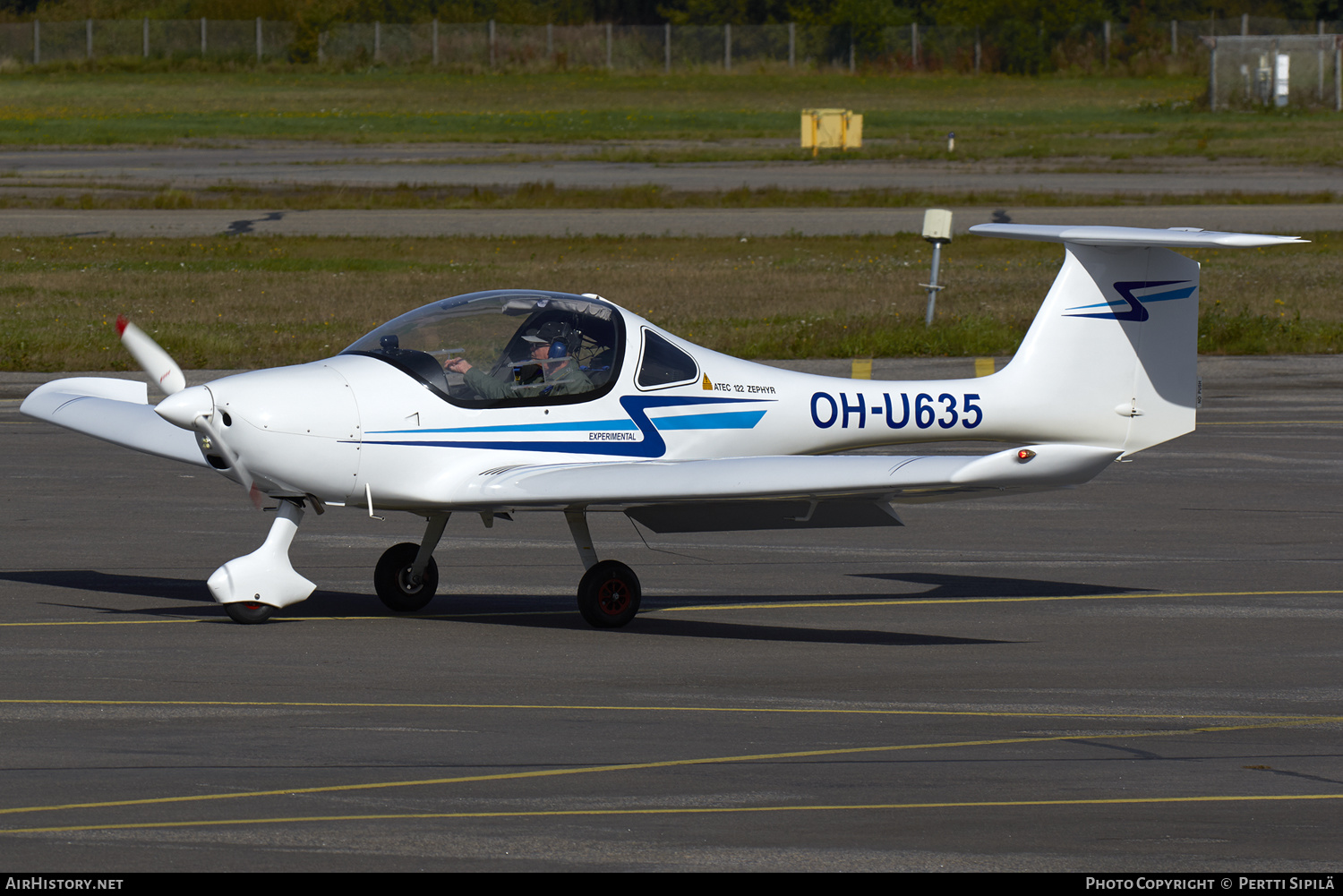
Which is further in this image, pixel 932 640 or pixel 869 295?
pixel 869 295

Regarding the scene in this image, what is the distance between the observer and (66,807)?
22.8 ft

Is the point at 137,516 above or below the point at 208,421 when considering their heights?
below

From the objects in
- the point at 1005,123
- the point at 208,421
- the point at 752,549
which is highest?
the point at 1005,123

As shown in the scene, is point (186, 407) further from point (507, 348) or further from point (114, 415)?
point (114, 415)

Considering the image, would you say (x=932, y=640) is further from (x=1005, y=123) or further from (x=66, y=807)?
(x=1005, y=123)

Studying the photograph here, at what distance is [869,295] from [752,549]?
52.8ft

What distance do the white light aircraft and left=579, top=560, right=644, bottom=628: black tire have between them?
0.01 meters

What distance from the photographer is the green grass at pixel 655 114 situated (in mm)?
56000

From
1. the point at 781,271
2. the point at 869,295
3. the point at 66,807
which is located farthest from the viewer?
the point at 781,271

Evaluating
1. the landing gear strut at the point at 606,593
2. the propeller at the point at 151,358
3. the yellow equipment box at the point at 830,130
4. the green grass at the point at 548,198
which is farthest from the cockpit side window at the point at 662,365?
the yellow equipment box at the point at 830,130

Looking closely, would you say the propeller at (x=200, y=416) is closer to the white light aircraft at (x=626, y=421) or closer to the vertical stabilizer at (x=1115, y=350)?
the white light aircraft at (x=626, y=421)

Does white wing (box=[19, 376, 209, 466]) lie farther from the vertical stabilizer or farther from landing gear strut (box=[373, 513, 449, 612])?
the vertical stabilizer

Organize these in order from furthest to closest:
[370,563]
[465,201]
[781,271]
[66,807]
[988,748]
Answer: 1. [465,201]
2. [781,271]
3. [370,563]
4. [988,748]
5. [66,807]

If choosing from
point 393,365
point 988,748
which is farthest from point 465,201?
point 988,748
